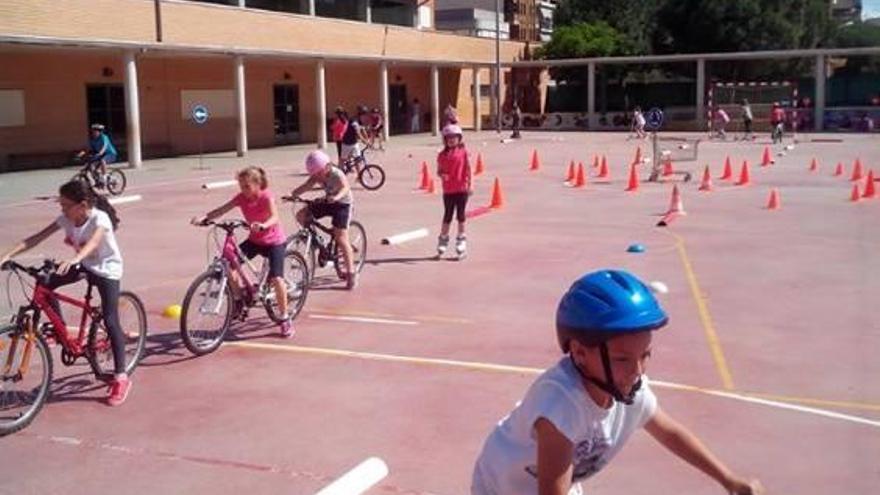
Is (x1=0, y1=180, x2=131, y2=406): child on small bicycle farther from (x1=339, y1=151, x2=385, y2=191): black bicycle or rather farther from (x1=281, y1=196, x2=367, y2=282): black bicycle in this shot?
(x1=339, y1=151, x2=385, y2=191): black bicycle

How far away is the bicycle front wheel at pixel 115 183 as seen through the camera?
71.4 feet

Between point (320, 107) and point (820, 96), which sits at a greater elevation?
point (820, 96)

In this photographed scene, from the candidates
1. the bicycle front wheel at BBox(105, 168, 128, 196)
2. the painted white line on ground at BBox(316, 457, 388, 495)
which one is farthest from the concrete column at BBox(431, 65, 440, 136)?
the painted white line on ground at BBox(316, 457, 388, 495)

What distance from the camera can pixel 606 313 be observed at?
2369 millimetres

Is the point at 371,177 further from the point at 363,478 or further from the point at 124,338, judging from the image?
the point at 363,478

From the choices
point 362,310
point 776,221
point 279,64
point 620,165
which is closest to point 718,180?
point 620,165

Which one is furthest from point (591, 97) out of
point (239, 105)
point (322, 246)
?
point (322, 246)

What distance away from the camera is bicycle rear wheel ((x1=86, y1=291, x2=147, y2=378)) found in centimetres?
695

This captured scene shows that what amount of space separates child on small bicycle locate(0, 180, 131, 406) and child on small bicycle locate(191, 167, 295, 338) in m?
1.67

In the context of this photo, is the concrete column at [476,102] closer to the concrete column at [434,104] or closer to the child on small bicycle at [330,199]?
the concrete column at [434,104]

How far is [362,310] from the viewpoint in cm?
980

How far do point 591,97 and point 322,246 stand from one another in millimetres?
46250

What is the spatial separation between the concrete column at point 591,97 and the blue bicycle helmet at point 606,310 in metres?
52.8

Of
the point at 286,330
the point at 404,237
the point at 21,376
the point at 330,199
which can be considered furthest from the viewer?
the point at 404,237
